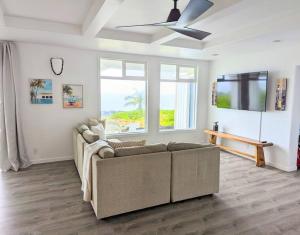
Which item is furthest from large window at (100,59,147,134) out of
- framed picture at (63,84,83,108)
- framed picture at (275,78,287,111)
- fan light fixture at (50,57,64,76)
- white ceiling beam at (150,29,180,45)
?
framed picture at (275,78,287,111)

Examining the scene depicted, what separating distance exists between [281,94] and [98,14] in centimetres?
393

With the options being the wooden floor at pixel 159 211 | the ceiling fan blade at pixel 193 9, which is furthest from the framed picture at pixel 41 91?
the ceiling fan blade at pixel 193 9

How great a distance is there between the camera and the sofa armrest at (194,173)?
3035mm

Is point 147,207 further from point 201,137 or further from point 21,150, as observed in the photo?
point 201,137

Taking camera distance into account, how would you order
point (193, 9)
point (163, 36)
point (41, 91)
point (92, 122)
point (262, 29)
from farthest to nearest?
point (92, 122)
point (41, 91)
point (163, 36)
point (262, 29)
point (193, 9)

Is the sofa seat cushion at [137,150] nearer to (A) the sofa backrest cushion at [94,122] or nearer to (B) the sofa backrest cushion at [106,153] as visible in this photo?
(B) the sofa backrest cushion at [106,153]

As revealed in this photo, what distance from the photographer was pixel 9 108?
430 centimetres

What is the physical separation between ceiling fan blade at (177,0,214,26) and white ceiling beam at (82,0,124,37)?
69cm

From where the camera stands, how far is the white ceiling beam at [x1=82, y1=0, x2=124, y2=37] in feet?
8.15

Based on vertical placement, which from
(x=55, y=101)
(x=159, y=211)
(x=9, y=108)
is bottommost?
(x=159, y=211)

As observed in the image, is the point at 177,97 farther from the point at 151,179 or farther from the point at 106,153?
the point at 106,153

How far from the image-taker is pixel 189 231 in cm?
249

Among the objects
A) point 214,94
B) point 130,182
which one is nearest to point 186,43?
point 214,94

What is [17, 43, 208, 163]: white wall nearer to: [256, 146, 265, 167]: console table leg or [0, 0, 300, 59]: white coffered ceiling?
[0, 0, 300, 59]: white coffered ceiling
